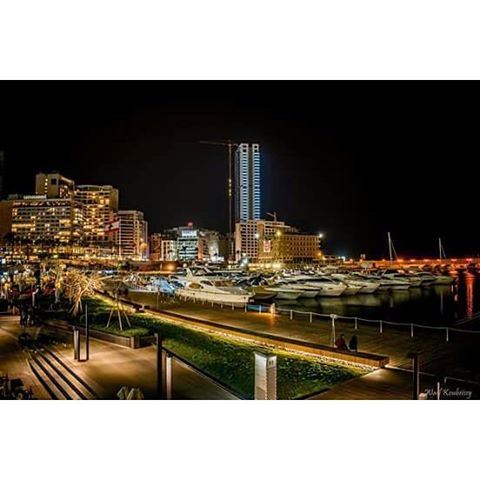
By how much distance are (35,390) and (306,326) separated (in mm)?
4604

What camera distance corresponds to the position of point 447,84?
428cm

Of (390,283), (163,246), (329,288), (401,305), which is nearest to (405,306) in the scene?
(401,305)

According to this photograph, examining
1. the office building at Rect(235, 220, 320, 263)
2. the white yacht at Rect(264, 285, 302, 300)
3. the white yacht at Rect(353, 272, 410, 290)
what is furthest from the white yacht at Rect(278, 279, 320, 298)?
the office building at Rect(235, 220, 320, 263)

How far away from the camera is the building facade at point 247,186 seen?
6378cm

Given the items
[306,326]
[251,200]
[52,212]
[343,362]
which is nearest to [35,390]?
[343,362]

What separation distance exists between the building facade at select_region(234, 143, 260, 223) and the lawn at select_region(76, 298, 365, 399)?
187ft

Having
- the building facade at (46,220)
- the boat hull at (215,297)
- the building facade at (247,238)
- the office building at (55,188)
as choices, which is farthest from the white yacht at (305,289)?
the building facade at (247,238)

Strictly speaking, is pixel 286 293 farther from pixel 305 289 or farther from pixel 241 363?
pixel 241 363

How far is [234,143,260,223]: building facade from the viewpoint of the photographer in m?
63.8

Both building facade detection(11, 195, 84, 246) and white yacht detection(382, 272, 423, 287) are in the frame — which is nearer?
white yacht detection(382, 272, 423, 287)

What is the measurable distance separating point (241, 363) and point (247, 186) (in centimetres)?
6346

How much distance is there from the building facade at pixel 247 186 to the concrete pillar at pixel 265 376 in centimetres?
5937

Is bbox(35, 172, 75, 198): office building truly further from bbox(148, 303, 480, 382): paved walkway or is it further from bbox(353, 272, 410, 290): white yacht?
bbox(148, 303, 480, 382): paved walkway

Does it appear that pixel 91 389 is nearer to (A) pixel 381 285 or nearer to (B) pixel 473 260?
(A) pixel 381 285
